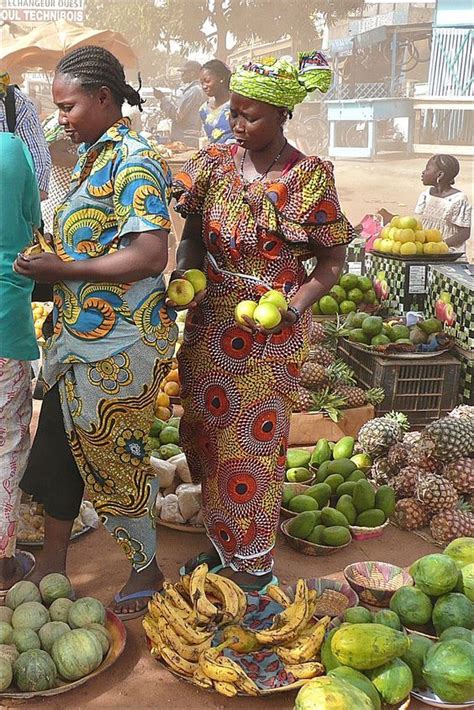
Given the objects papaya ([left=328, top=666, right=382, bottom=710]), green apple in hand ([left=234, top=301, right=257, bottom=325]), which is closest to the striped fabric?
green apple in hand ([left=234, top=301, right=257, bottom=325])

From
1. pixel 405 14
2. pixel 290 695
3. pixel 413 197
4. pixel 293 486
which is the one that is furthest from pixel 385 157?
pixel 290 695

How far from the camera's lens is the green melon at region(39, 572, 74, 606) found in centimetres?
285

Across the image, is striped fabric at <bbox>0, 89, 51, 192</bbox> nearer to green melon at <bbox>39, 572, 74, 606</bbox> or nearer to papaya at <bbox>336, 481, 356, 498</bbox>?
green melon at <bbox>39, 572, 74, 606</bbox>

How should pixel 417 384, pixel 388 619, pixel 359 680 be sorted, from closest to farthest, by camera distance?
pixel 359 680, pixel 388 619, pixel 417 384

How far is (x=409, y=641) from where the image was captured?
247 centimetres

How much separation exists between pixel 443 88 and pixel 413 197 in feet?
24.7

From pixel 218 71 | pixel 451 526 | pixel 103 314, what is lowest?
pixel 451 526

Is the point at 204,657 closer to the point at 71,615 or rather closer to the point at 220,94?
the point at 71,615

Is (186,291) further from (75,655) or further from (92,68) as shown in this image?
(75,655)

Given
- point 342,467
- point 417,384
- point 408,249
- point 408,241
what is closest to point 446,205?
point 408,241

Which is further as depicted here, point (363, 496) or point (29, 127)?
point (29, 127)

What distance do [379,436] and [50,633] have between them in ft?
7.77

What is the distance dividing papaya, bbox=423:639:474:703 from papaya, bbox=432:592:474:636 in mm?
204

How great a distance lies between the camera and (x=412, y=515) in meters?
3.96
